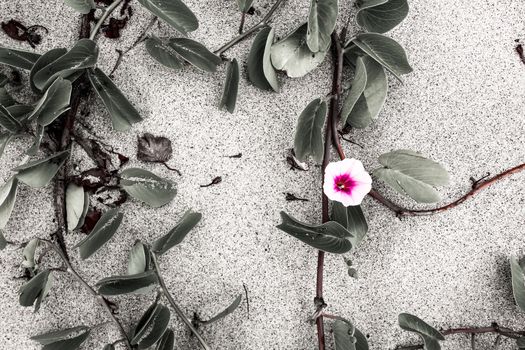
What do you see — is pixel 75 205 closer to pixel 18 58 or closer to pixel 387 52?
pixel 18 58

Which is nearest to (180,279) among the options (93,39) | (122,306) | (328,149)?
(122,306)

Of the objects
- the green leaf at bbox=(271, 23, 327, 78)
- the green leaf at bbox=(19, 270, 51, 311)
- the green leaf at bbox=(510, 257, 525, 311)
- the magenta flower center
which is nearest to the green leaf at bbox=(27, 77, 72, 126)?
the green leaf at bbox=(19, 270, 51, 311)

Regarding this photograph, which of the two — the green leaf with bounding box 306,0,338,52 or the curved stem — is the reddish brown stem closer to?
the green leaf with bounding box 306,0,338,52

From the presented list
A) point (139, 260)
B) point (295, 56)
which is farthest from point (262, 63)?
point (139, 260)

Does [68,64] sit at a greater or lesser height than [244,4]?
lesser

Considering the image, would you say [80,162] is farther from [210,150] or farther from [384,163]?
[384,163]

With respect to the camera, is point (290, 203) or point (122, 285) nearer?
point (122, 285)

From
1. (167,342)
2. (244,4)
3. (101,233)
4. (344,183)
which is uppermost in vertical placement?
(244,4)

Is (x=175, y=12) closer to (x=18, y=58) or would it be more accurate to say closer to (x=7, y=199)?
(x=18, y=58)
